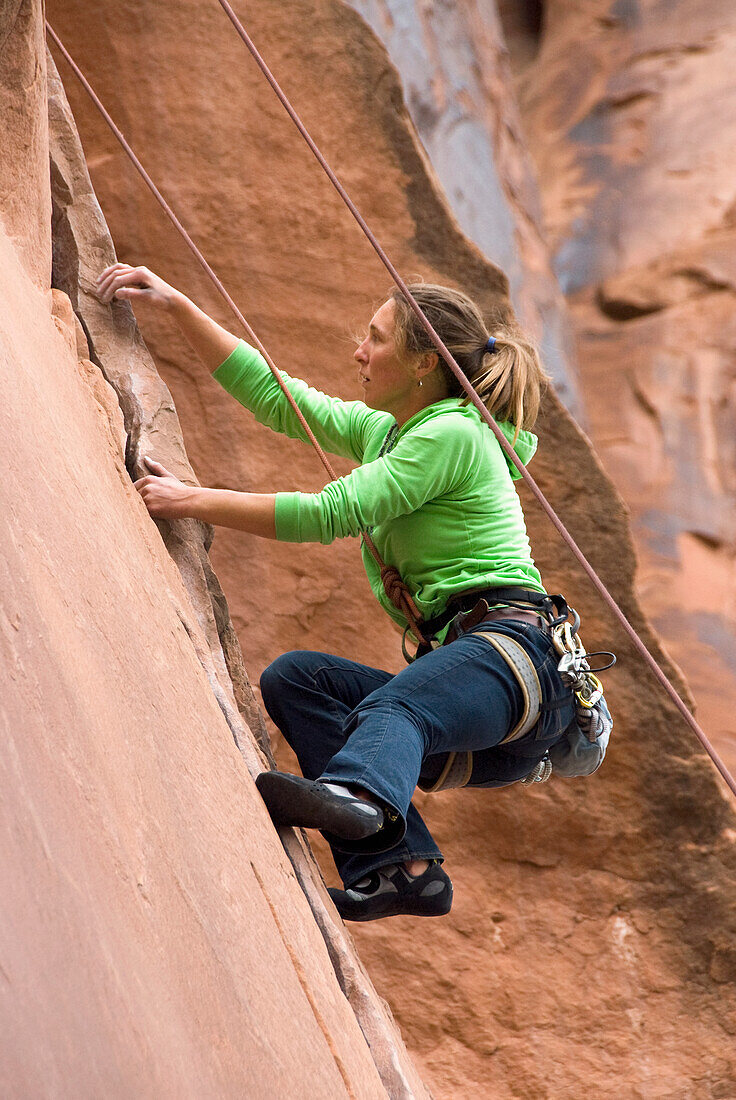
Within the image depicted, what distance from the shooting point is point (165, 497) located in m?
2.11

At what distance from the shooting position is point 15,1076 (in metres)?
0.87

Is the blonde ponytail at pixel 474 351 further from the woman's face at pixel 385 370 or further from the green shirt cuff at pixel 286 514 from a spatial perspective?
the green shirt cuff at pixel 286 514

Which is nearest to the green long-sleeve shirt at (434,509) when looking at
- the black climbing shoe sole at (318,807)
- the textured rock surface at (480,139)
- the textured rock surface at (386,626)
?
the black climbing shoe sole at (318,807)

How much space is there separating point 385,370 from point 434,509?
311 millimetres

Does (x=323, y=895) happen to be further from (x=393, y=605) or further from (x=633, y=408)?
(x=633, y=408)

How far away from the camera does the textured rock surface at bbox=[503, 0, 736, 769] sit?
4.90m

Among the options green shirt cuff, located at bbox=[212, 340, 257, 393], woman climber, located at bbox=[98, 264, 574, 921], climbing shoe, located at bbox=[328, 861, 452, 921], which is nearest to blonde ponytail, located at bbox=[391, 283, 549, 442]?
woman climber, located at bbox=[98, 264, 574, 921]

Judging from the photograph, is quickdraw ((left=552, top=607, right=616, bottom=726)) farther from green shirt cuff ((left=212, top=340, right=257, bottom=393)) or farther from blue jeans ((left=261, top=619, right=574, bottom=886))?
green shirt cuff ((left=212, top=340, right=257, bottom=393))

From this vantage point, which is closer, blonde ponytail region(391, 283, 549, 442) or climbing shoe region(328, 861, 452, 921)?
climbing shoe region(328, 861, 452, 921)

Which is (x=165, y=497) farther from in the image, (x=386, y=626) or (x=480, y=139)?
(x=480, y=139)

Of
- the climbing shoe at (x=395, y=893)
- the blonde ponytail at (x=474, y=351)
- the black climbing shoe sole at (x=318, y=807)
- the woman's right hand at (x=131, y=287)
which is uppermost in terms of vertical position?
the woman's right hand at (x=131, y=287)

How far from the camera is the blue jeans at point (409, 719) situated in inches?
71.4

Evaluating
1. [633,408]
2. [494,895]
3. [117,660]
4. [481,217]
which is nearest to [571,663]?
[117,660]

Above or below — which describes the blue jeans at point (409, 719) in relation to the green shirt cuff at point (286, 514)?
below
